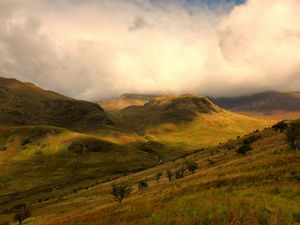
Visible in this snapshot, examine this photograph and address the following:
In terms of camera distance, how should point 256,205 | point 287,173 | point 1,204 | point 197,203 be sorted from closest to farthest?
point 256,205 → point 197,203 → point 287,173 → point 1,204

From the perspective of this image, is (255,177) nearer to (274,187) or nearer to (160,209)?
(274,187)

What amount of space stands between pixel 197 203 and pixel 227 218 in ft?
17.8

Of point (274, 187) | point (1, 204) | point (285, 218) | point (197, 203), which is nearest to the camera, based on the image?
point (285, 218)

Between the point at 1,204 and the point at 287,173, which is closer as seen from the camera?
the point at 287,173

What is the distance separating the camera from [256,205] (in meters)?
20.1

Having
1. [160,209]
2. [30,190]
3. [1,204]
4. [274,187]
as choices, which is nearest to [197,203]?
[160,209]

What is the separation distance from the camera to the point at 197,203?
2353 cm

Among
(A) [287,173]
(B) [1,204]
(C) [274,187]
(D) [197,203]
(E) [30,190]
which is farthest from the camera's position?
(E) [30,190]

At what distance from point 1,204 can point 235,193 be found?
15794cm

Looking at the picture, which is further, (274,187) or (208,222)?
(274,187)

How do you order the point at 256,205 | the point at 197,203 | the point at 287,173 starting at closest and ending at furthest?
1. the point at 256,205
2. the point at 197,203
3. the point at 287,173

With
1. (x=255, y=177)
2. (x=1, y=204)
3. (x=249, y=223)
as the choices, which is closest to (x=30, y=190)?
(x=1, y=204)

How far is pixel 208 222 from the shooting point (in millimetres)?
18469

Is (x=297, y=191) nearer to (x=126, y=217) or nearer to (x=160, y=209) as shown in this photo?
(x=160, y=209)
